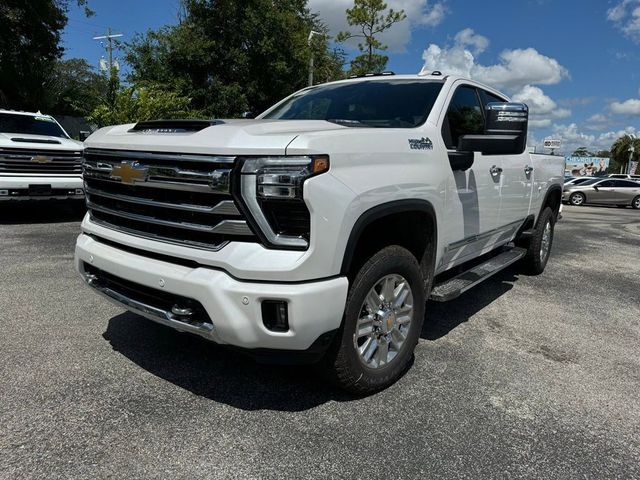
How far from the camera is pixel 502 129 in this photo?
3.34m

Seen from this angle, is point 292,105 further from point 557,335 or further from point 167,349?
point 557,335

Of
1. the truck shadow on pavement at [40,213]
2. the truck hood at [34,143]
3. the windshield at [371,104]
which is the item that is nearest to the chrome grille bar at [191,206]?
the windshield at [371,104]

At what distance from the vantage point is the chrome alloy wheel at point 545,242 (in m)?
6.21

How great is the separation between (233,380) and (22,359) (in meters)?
1.44

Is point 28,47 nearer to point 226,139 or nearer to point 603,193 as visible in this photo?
point 226,139

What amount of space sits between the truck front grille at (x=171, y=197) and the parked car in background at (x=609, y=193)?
2566 centimetres

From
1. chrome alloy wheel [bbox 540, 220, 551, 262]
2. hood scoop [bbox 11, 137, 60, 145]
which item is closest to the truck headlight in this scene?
chrome alloy wheel [bbox 540, 220, 551, 262]

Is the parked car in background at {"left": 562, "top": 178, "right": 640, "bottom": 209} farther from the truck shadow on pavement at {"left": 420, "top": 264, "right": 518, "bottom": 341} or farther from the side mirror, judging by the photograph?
the side mirror

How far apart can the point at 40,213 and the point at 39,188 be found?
203 cm

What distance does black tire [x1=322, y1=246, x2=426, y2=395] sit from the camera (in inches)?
106

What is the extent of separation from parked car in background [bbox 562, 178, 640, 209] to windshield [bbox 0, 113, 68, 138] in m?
22.8

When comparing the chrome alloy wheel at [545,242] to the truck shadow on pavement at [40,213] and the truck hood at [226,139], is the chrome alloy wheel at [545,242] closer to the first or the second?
the truck hood at [226,139]

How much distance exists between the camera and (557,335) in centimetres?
426

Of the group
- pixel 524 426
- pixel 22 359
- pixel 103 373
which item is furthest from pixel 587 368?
pixel 22 359
